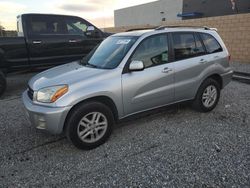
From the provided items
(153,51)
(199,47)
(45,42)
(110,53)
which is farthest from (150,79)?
(45,42)

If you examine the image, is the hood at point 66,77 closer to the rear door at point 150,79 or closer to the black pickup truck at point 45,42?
the rear door at point 150,79

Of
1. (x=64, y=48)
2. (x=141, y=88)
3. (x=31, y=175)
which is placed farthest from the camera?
(x=64, y=48)

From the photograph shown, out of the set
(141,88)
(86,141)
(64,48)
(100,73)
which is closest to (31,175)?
(86,141)

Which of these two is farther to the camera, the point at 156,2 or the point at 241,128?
the point at 156,2

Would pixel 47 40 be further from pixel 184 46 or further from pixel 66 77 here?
pixel 184 46

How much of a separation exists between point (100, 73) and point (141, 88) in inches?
27.9

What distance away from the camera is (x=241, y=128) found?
415 cm

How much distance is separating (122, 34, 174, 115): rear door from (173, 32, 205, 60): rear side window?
0.23m

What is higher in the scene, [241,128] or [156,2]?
[156,2]

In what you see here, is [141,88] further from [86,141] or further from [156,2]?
[156,2]

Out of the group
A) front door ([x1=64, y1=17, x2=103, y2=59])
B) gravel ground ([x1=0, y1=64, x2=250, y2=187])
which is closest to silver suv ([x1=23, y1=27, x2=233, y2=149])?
gravel ground ([x1=0, y1=64, x2=250, y2=187])

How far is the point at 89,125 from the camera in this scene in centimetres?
349

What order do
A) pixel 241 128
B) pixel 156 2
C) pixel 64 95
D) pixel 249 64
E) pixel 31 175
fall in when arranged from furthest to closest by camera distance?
1. pixel 156 2
2. pixel 249 64
3. pixel 241 128
4. pixel 64 95
5. pixel 31 175

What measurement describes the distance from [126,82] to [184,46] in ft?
4.95
